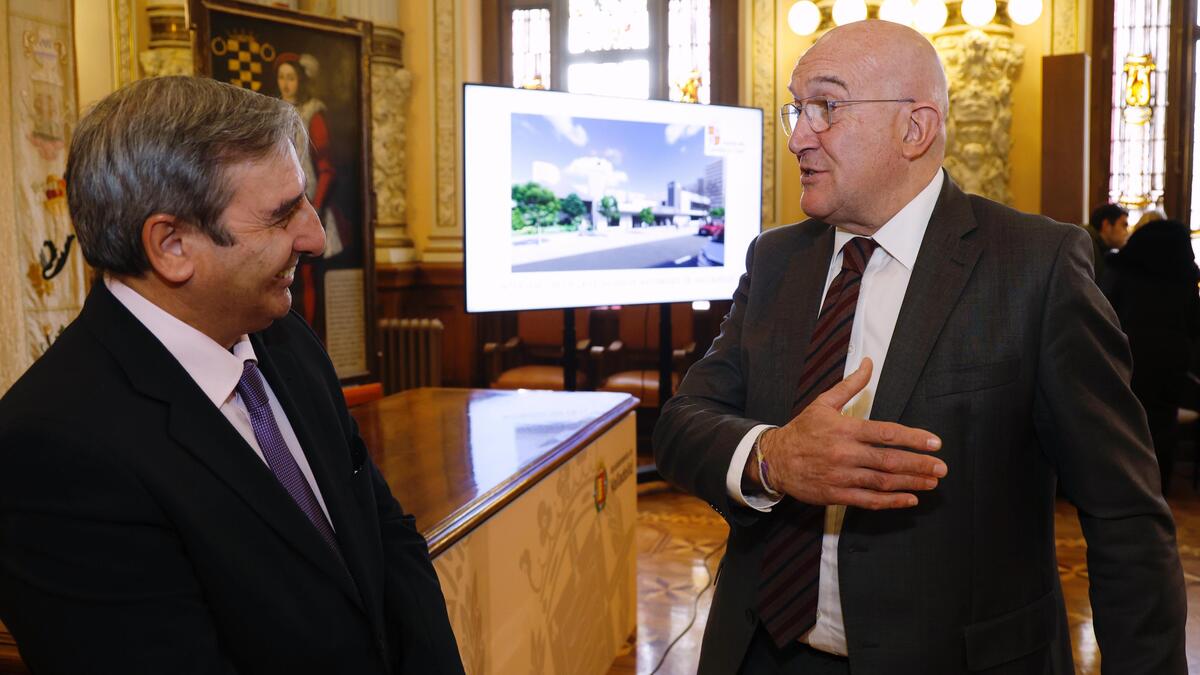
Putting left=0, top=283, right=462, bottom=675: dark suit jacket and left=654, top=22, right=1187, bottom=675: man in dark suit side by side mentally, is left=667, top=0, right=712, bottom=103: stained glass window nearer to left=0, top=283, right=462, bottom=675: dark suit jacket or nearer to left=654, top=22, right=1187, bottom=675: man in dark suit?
left=654, top=22, right=1187, bottom=675: man in dark suit

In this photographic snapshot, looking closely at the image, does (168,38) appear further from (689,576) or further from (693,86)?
(689,576)

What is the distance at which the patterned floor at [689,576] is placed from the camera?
138 inches

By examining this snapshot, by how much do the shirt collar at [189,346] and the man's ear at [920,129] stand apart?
1.05 metres

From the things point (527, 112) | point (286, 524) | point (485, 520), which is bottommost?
point (485, 520)

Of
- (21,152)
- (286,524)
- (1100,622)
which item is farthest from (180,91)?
(21,152)

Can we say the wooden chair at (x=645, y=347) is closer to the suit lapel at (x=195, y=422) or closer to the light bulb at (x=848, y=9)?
the light bulb at (x=848, y=9)

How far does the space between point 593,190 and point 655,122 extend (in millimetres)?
513

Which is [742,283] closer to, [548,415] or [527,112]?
[548,415]

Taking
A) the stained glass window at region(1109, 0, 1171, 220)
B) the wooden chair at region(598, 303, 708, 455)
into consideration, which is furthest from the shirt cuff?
the stained glass window at region(1109, 0, 1171, 220)

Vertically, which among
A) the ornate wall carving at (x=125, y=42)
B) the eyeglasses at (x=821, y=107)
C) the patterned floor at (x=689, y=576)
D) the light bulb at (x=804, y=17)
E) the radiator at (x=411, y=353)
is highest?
the ornate wall carving at (x=125, y=42)

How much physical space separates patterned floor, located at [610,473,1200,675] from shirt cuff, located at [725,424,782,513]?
204 centimetres

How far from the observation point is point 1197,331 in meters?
5.48

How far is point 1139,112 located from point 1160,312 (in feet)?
6.88

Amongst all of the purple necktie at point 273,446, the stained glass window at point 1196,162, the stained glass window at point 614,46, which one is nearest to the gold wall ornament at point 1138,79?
the stained glass window at point 1196,162
